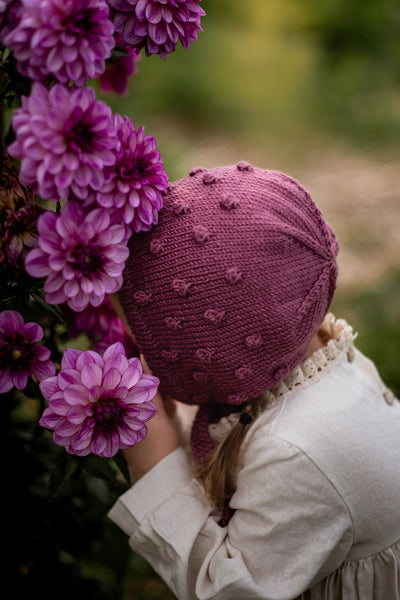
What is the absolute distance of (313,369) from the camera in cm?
131

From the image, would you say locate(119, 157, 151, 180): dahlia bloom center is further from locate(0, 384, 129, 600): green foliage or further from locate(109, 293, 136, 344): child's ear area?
locate(0, 384, 129, 600): green foliage

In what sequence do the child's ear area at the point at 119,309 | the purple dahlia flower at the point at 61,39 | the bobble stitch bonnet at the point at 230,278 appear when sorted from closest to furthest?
the purple dahlia flower at the point at 61,39, the bobble stitch bonnet at the point at 230,278, the child's ear area at the point at 119,309

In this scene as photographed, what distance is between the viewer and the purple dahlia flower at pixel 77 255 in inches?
34.1

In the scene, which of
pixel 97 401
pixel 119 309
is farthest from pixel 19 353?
pixel 119 309

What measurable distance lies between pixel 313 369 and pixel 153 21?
73 cm

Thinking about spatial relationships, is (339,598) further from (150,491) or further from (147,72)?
(147,72)

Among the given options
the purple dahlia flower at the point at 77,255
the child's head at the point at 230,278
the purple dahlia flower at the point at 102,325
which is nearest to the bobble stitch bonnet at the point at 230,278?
the child's head at the point at 230,278

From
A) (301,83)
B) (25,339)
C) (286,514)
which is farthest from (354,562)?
(301,83)

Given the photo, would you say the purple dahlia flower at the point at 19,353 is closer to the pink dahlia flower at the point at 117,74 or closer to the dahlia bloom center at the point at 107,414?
the dahlia bloom center at the point at 107,414

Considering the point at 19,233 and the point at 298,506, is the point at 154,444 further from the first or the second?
the point at 19,233

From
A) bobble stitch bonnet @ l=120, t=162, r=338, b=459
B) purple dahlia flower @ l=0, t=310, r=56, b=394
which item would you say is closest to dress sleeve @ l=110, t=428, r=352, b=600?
bobble stitch bonnet @ l=120, t=162, r=338, b=459

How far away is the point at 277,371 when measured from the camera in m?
A: 1.21

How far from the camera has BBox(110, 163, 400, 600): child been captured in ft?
3.65

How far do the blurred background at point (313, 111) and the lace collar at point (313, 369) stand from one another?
3.76 ft
